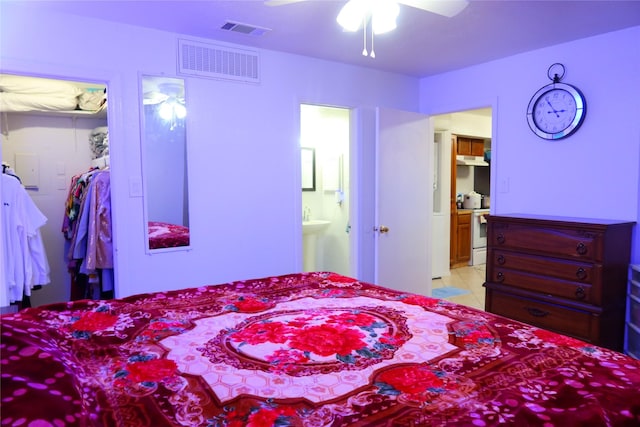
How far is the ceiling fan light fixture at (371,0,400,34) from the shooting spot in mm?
1986

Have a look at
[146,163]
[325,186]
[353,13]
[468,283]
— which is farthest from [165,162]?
[468,283]

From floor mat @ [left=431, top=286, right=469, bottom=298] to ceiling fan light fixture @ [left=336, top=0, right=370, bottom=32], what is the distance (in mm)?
3360

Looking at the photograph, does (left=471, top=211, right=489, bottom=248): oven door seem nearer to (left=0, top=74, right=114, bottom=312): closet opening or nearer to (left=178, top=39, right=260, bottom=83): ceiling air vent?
(left=178, top=39, right=260, bottom=83): ceiling air vent

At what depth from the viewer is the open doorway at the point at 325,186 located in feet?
15.9

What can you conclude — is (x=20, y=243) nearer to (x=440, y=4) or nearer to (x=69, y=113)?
(x=69, y=113)

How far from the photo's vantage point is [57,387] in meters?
0.94

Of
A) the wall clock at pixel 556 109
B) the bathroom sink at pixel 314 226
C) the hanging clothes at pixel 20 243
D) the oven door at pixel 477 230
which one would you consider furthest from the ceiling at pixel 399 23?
the oven door at pixel 477 230

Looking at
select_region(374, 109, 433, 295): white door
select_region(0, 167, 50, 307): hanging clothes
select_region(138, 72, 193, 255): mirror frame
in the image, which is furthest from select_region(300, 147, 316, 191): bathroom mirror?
select_region(0, 167, 50, 307): hanging clothes

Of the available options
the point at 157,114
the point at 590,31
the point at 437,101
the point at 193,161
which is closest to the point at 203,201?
the point at 193,161

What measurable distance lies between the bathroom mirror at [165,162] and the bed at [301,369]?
120cm

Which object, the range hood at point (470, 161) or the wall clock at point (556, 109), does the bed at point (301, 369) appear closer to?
the wall clock at point (556, 109)

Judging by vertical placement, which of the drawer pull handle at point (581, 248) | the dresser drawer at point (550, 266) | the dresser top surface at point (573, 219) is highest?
the dresser top surface at point (573, 219)

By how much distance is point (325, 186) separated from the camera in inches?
198

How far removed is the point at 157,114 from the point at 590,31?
3.00 meters
